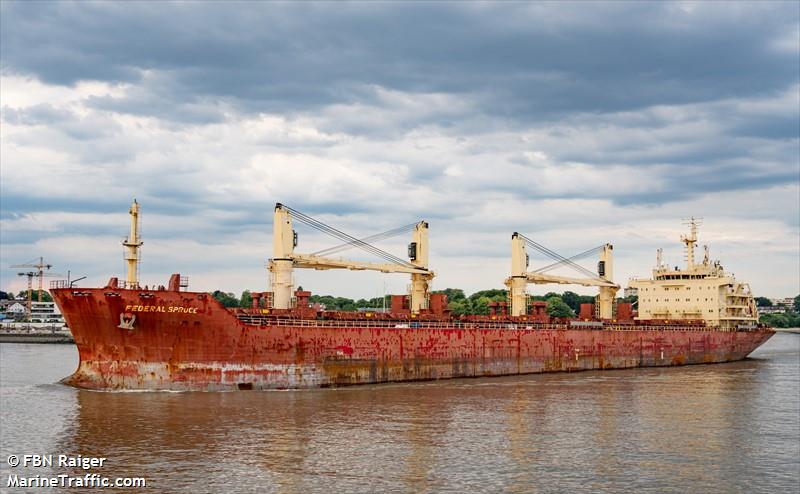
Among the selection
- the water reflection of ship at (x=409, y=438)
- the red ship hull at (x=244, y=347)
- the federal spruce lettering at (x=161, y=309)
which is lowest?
the water reflection of ship at (x=409, y=438)

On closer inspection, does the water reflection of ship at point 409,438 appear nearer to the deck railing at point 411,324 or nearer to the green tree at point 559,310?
the deck railing at point 411,324

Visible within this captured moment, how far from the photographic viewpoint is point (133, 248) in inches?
1340

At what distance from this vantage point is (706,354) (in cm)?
5712

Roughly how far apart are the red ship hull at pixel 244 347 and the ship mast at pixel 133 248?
2.68 metres

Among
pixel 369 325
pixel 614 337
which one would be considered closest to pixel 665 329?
pixel 614 337

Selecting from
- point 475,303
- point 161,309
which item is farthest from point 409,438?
point 475,303

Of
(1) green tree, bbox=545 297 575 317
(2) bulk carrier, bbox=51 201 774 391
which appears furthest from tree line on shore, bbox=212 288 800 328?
(2) bulk carrier, bbox=51 201 774 391

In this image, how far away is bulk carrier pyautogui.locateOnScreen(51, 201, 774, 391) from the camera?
1222 inches

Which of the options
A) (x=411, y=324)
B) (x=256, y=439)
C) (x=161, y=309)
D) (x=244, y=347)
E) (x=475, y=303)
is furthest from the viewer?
(x=475, y=303)

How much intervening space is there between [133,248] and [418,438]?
18.2 m

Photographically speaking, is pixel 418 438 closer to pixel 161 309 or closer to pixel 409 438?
pixel 409 438

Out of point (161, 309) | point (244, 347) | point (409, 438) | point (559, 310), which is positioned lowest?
point (409, 438)

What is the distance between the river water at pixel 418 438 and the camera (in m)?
18.4

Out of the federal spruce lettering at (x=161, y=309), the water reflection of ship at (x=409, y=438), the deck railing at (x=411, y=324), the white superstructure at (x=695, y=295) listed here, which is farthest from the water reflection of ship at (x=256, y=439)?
the white superstructure at (x=695, y=295)
